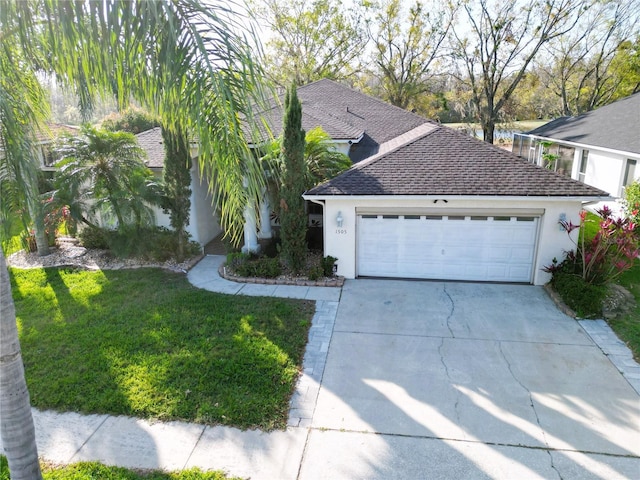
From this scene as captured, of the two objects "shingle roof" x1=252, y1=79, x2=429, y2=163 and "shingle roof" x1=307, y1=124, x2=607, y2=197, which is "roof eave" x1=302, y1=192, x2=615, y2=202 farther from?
"shingle roof" x1=252, y1=79, x2=429, y2=163

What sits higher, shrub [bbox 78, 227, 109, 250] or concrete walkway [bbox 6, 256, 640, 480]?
shrub [bbox 78, 227, 109, 250]

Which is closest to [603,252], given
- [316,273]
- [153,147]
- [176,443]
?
[316,273]

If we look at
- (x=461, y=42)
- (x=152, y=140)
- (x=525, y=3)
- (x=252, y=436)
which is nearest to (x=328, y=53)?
(x=461, y=42)

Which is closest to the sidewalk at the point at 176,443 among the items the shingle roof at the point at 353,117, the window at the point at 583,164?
the shingle roof at the point at 353,117

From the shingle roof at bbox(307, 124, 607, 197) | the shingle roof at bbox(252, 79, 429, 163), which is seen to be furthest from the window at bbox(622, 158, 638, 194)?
the shingle roof at bbox(252, 79, 429, 163)

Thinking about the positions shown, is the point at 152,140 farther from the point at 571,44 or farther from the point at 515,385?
the point at 571,44

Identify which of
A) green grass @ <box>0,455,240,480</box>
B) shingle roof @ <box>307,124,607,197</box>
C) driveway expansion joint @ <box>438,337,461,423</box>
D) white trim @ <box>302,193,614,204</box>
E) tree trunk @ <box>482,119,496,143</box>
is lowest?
green grass @ <box>0,455,240,480</box>
